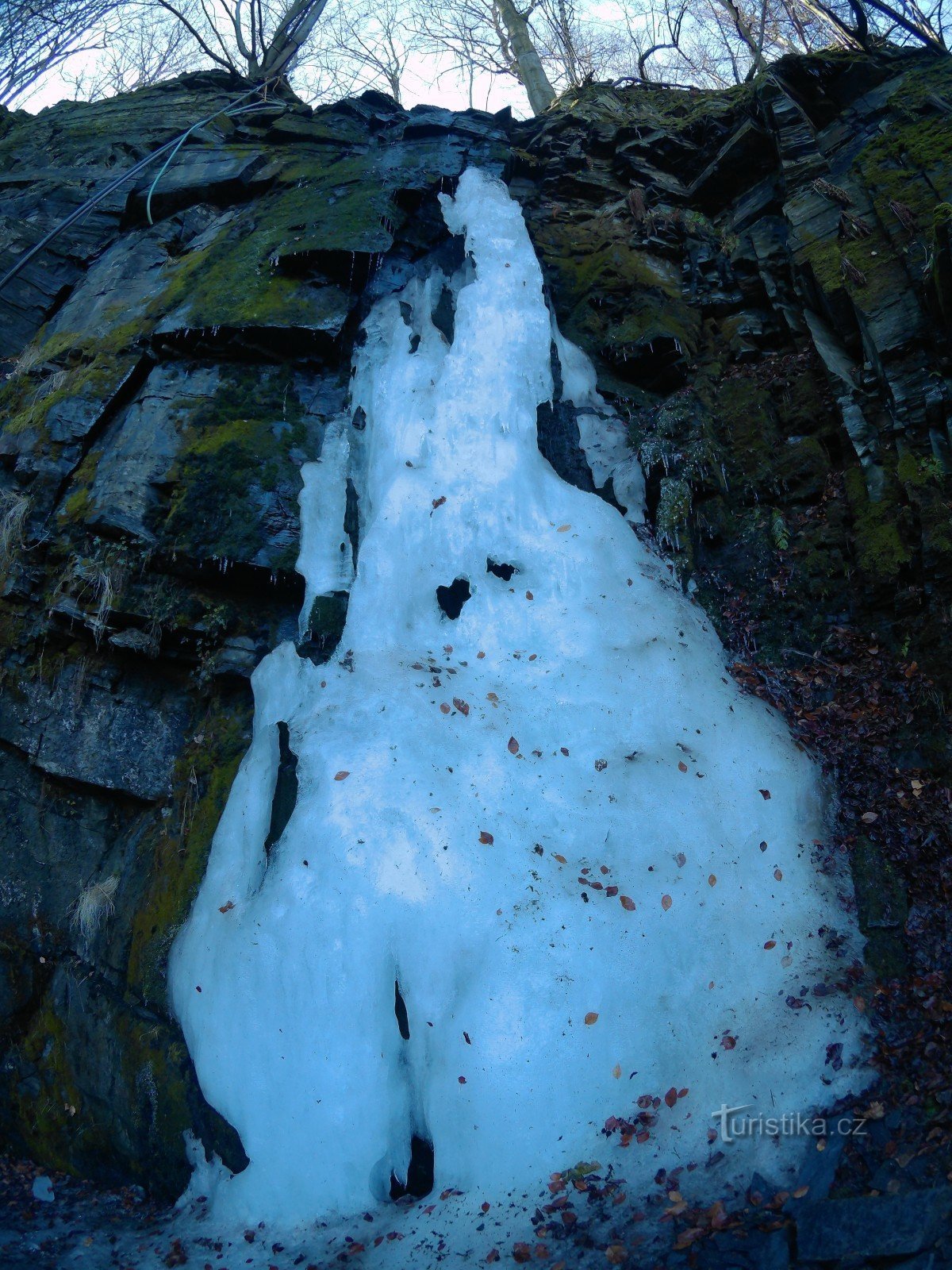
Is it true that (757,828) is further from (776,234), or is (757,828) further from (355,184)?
(355,184)

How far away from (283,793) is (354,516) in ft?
8.70

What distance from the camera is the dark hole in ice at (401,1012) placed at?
4512 millimetres

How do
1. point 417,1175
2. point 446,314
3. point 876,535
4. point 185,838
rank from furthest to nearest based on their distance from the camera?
point 446,314 → point 876,535 → point 185,838 → point 417,1175

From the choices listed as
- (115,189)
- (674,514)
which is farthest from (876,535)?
(115,189)

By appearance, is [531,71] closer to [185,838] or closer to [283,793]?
[283,793]

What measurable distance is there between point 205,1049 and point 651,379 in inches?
283

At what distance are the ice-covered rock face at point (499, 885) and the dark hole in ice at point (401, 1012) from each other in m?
0.02

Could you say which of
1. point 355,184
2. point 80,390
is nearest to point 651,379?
point 355,184

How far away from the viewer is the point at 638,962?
4.65 meters

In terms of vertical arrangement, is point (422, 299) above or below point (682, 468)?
above

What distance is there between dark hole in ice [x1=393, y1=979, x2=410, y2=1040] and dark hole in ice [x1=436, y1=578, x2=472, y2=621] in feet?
9.30

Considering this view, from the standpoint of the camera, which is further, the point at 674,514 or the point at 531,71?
the point at 531,71

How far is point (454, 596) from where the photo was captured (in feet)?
21.2

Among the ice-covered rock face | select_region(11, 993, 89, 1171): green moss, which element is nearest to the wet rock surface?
select_region(11, 993, 89, 1171): green moss
